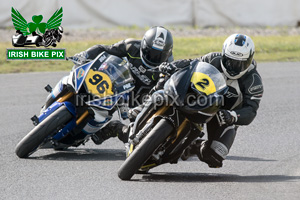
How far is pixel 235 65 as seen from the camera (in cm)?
657

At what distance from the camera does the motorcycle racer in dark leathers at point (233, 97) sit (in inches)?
255

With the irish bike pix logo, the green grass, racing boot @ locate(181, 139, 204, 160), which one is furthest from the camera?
the irish bike pix logo

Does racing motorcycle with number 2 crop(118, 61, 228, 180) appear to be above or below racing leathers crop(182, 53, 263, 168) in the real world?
above

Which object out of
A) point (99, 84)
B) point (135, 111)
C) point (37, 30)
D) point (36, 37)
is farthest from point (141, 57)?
point (37, 30)

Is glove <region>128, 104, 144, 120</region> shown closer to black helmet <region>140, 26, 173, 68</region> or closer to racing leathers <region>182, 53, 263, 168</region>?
racing leathers <region>182, 53, 263, 168</region>

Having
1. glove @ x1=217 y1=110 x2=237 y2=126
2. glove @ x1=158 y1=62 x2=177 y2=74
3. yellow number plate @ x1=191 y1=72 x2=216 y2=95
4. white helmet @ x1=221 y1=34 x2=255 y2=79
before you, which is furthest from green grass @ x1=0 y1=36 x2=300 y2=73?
yellow number plate @ x1=191 y1=72 x2=216 y2=95

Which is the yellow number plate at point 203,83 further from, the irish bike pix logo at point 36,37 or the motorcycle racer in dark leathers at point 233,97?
the irish bike pix logo at point 36,37

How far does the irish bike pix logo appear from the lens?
14672mm

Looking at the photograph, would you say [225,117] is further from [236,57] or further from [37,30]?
[37,30]

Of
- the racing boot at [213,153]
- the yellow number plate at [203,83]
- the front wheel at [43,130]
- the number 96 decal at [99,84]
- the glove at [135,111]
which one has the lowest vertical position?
the racing boot at [213,153]

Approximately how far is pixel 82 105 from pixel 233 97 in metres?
1.60

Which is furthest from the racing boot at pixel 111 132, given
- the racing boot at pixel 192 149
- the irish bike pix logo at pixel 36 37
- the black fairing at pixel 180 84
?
the irish bike pix logo at pixel 36 37

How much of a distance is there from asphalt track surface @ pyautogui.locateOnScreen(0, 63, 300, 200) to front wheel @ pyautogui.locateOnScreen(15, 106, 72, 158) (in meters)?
0.13

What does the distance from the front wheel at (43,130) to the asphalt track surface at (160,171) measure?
0.13 m
